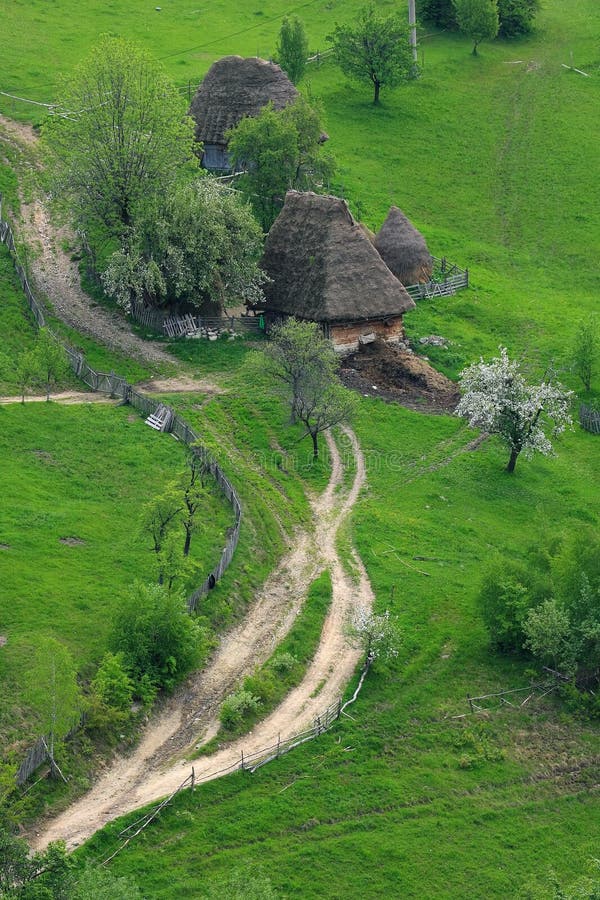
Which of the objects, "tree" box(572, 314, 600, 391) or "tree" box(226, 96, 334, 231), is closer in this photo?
"tree" box(572, 314, 600, 391)

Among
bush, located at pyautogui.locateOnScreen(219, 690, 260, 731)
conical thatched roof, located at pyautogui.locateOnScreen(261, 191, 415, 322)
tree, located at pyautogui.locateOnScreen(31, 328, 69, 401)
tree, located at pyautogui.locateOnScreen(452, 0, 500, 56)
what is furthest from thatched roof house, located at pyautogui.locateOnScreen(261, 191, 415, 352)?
tree, located at pyautogui.locateOnScreen(452, 0, 500, 56)

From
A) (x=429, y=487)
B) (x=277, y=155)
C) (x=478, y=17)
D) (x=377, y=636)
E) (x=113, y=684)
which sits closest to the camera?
(x=113, y=684)

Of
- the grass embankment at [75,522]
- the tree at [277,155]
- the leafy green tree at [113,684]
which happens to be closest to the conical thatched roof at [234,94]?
the tree at [277,155]

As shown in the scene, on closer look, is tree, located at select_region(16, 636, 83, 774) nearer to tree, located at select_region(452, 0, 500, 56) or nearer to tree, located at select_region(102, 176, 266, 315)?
tree, located at select_region(102, 176, 266, 315)

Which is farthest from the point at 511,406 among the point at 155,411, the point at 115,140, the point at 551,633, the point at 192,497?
the point at 115,140

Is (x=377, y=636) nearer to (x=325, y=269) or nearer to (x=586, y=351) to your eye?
(x=325, y=269)
